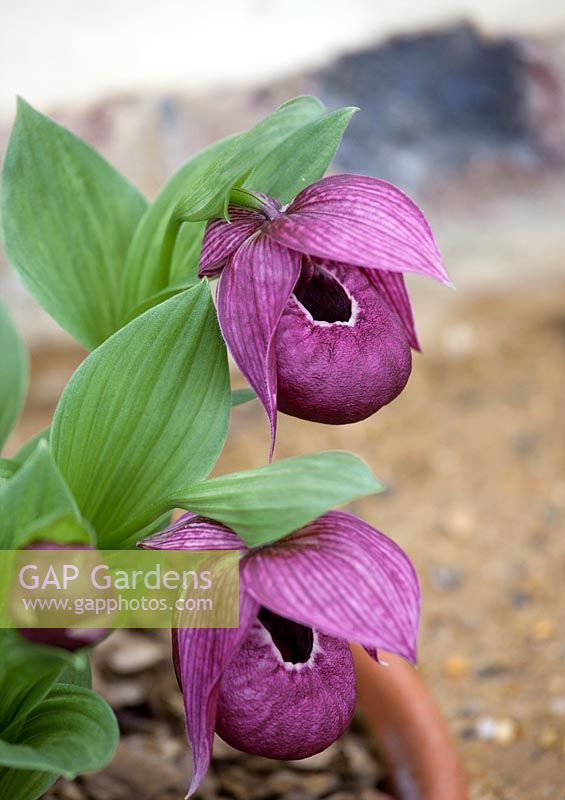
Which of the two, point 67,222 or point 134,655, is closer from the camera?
point 67,222

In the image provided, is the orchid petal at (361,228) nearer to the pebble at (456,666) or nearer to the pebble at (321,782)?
the pebble at (321,782)

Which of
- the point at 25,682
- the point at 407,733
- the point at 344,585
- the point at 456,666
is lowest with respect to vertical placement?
the point at 456,666

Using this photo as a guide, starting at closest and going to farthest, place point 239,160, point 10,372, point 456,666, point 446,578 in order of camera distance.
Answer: point 239,160 < point 10,372 < point 456,666 < point 446,578

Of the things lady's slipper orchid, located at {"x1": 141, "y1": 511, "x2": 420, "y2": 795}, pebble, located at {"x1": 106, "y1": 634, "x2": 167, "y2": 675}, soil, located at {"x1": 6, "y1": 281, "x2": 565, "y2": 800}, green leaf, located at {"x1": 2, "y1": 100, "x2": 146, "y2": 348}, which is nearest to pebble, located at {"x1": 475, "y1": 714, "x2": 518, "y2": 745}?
soil, located at {"x1": 6, "y1": 281, "x2": 565, "y2": 800}

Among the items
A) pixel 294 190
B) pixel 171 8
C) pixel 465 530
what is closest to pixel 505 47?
pixel 171 8

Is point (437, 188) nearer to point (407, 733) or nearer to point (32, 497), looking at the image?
point (407, 733)

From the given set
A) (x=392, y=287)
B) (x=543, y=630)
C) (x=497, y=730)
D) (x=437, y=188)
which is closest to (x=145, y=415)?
(x=392, y=287)

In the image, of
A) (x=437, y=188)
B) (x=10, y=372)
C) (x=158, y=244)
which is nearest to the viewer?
(x=158, y=244)
